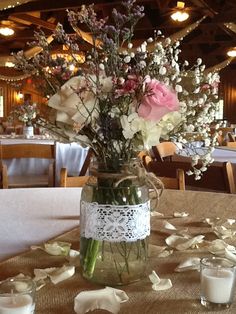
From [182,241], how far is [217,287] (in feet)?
1.23

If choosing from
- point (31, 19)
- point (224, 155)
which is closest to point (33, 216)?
point (224, 155)

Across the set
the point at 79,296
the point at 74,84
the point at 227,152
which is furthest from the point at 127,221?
the point at 227,152

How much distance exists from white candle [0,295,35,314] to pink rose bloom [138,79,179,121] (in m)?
0.40

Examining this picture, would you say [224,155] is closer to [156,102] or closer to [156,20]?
[156,102]

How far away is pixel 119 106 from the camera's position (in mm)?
976

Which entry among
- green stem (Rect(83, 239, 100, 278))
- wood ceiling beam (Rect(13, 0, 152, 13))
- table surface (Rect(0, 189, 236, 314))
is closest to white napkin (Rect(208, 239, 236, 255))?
table surface (Rect(0, 189, 236, 314))

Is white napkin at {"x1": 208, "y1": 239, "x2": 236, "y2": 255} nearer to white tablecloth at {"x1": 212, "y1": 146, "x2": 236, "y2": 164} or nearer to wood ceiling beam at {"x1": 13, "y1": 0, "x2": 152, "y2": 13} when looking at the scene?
white tablecloth at {"x1": 212, "y1": 146, "x2": 236, "y2": 164}

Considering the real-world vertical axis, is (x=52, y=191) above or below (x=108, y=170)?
below

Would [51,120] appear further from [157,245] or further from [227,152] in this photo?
[227,152]

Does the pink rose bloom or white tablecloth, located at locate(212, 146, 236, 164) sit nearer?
the pink rose bloom

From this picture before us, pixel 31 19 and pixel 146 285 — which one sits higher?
pixel 31 19

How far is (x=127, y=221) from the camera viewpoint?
1.03 m

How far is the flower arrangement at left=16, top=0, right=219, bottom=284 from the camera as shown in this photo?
0.97m

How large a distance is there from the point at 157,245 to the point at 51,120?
0.48 m
